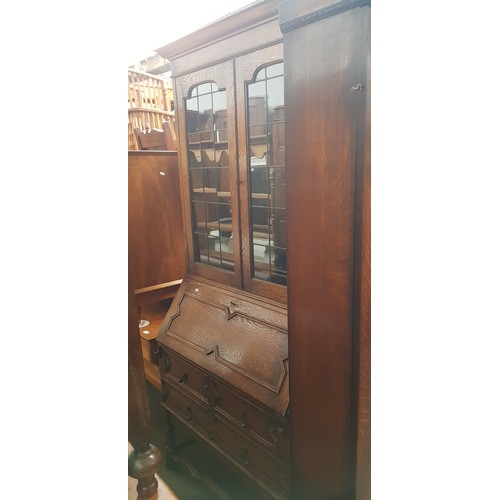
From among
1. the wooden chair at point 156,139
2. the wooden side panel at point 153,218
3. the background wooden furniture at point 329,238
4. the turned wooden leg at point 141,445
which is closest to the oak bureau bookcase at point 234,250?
the wooden side panel at point 153,218

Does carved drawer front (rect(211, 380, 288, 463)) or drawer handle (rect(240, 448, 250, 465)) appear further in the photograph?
drawer handle (rect(240, 448, 250, 465))

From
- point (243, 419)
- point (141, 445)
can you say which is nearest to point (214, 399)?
point (243, 419)

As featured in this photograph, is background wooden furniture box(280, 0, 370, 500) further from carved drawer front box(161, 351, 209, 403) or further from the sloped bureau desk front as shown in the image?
carved drawer front box(161, 351, 209, 403)

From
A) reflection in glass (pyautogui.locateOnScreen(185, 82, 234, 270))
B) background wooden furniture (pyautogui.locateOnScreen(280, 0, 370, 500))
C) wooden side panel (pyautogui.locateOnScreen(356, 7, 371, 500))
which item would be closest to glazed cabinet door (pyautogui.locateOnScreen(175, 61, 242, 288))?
reflection in glass (pyautogui.locateOnScreen(185, 82, 234, 270))

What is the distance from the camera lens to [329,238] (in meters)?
0.88

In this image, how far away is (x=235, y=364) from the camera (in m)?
1.71

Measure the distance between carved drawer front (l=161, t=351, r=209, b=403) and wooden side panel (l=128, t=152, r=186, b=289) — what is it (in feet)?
1.99

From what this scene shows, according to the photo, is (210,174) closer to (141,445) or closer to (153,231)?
(153,231)

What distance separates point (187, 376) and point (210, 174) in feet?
3.38

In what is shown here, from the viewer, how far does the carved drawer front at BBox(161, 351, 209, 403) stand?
1892 millimetres

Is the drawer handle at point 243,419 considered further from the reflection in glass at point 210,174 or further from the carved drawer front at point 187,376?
the reflection in glass at point 210,174
